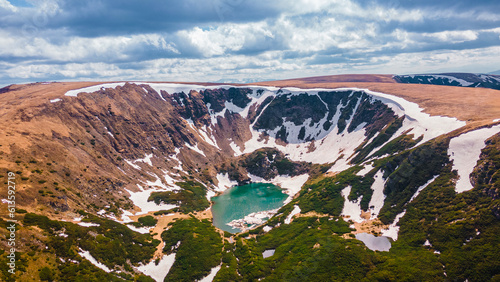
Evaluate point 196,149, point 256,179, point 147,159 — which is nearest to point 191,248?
point 147,159

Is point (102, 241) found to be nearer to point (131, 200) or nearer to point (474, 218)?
point (131, 200)

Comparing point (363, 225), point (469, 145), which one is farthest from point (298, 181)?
point (469, 145)

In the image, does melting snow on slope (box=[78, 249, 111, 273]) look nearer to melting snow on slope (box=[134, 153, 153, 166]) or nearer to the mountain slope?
the mountain slope

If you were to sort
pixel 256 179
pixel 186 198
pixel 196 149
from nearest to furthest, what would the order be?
pixel 186 198
pixel 256 179
pixel 196 149

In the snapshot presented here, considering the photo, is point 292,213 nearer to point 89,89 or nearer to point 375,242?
point 375,242

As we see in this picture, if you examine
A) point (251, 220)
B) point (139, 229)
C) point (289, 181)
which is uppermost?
point (139, 229)

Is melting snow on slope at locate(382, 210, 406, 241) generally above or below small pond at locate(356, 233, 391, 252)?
above

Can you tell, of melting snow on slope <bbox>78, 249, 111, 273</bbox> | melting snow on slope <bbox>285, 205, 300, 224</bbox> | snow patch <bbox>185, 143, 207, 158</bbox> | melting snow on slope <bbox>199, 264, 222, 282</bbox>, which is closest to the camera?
melting snow on slope <bbox>78, 249, 111, 273</bbox>

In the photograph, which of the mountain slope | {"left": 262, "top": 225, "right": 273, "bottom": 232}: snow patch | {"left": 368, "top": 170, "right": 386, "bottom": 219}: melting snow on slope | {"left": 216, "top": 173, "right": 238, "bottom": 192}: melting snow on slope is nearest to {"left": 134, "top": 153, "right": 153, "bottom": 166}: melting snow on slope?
the mountain slope

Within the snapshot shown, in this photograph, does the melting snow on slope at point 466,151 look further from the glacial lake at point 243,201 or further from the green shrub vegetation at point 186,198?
the green shrub vegetation at point 186,198
